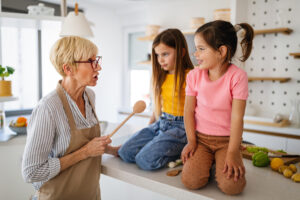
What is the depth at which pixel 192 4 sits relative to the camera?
12.5 feet

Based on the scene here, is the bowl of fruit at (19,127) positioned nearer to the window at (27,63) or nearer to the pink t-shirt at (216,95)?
the pink t-shirt at (216,95)

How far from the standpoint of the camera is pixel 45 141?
1.04 metres

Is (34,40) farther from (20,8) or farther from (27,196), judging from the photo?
(27,196)

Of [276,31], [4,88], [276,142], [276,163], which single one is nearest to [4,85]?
[4,88]

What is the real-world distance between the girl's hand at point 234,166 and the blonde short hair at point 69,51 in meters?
0.75

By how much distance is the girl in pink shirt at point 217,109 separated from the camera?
1038 mm

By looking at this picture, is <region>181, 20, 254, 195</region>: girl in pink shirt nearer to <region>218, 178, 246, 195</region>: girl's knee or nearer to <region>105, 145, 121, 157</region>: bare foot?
<region>218, 178, 246, 195</region>: girl's knee

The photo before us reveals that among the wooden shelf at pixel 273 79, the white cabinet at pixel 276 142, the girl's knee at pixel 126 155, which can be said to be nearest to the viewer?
the girl's knee at pixel 126 155

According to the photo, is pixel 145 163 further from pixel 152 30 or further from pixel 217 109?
pixel 152 30

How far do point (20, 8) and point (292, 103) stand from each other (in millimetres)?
3694

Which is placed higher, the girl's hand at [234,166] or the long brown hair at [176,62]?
the long brown hair at [176,62]

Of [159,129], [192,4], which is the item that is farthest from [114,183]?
[192,4]

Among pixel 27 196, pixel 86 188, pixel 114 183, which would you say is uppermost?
pixel 86 188

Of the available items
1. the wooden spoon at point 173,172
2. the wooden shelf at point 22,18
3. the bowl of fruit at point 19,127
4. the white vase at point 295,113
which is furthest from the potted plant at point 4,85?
the white vase at point 295,113
